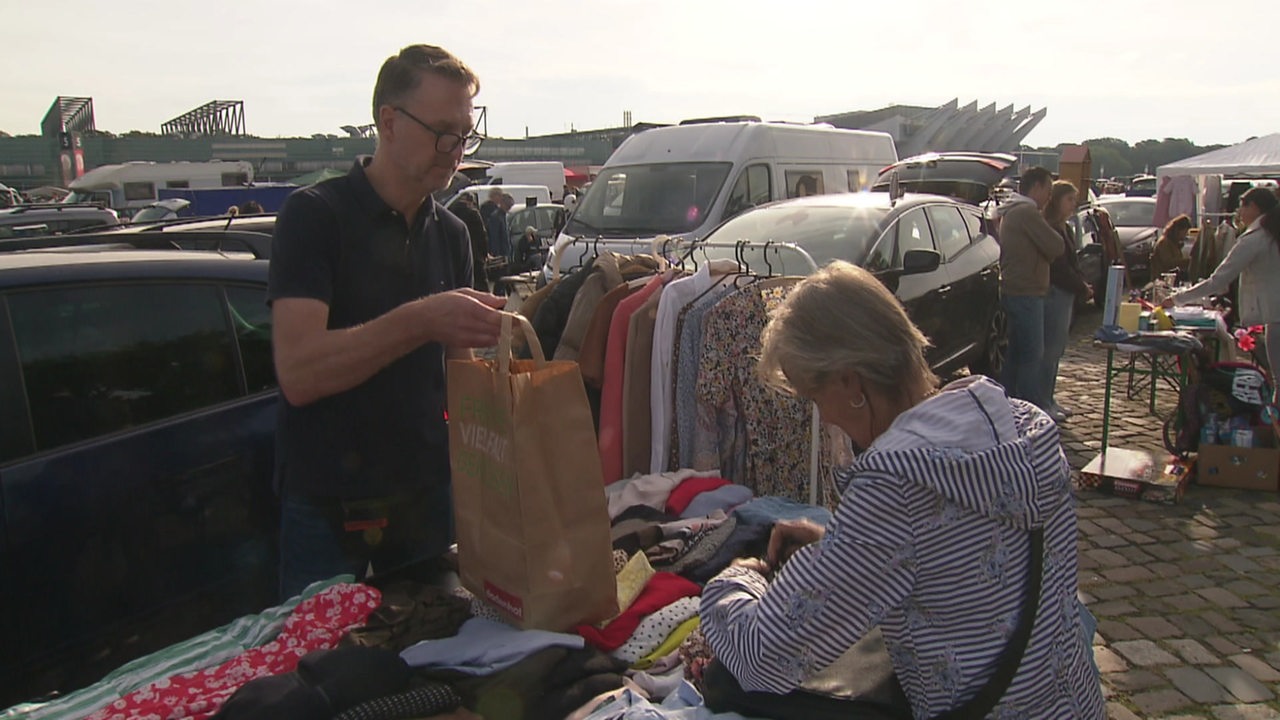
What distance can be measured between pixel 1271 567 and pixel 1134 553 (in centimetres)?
66

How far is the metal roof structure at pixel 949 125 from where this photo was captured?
48.7 meters

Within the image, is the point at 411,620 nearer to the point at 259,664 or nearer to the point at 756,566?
the point at 259,664

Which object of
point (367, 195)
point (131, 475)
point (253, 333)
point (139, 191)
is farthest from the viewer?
point (139, 191)

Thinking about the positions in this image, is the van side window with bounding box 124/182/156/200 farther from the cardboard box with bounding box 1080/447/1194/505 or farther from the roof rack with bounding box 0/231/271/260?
the cardboard box with bounding box 1080/447/1194/505

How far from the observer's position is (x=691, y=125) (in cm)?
1127

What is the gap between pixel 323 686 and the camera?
1605mm

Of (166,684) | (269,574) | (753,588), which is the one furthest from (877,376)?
(269,574)

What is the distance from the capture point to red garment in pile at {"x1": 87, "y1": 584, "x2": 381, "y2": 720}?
168cm

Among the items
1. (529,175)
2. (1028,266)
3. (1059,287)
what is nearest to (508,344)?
(1028,266)

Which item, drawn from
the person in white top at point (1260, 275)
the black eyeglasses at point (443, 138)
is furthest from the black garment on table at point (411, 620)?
the person in white top at point (1260, 275)

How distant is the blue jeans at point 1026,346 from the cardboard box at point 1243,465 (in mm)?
1463

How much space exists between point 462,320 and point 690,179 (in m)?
9.01

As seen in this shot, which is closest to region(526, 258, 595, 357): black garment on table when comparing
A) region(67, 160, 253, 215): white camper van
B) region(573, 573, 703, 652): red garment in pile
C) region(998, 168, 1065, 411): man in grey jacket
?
region(573, 573, 703, 652): red garment in pile

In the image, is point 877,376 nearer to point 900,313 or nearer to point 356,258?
point 900,313
